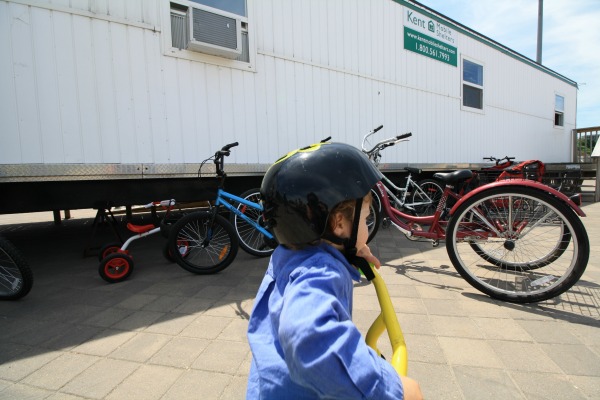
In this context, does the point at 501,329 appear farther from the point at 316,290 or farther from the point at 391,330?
the point at 316,290

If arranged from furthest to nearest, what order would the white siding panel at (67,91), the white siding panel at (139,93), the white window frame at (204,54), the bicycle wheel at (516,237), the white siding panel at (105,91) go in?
the white window frame at (204,54), the white siding panel at (139,93), the white siding panel at (105,91), the white siding panel at (67,91), the bicycle wheel at (516,237)

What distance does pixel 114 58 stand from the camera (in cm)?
348

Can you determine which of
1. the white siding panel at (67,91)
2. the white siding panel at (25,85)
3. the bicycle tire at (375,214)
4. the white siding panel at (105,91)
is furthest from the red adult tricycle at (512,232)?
the white siding panel at (25,85)

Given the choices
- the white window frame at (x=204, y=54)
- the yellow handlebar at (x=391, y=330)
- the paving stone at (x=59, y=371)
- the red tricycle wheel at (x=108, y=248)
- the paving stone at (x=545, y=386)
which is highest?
the white window frame at (x=204, y=54)

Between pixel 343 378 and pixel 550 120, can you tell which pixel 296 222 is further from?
pixel 550 120

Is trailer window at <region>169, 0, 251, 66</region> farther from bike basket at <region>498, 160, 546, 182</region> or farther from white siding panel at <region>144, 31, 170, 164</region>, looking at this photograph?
bike basket at <region>498, 160, 546, 182</region>

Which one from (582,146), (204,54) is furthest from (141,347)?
(582,146)

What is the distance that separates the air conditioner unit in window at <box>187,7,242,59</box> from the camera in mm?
3852

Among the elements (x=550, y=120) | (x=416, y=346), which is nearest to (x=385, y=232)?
(x=416, y=346)

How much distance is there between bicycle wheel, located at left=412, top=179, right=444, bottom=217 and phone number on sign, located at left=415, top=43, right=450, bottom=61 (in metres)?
2.60

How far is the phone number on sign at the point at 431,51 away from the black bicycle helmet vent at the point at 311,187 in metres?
6.63

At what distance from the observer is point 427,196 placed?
6133 millimetres

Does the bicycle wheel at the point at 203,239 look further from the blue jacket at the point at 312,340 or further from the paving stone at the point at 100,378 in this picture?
the blue jacket at the point at 312,340

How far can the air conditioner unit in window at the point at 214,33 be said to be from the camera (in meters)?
3.85
